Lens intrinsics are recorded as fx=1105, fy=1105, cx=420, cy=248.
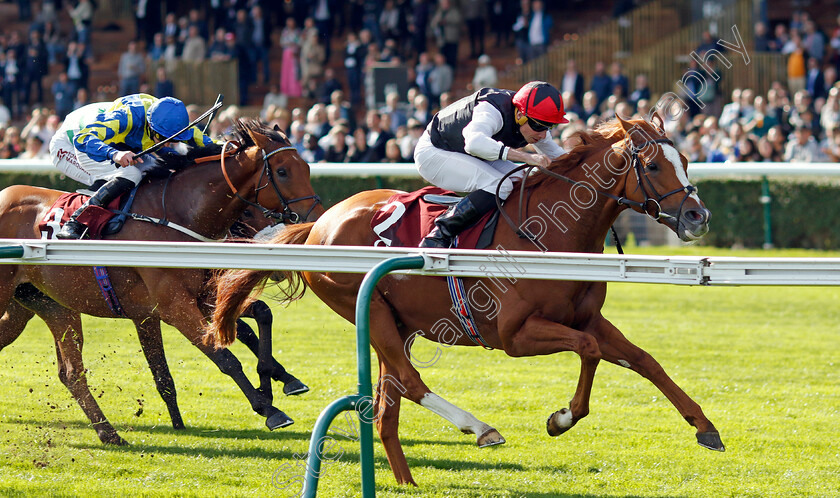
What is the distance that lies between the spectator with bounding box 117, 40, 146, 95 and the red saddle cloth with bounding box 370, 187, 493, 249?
1380cm

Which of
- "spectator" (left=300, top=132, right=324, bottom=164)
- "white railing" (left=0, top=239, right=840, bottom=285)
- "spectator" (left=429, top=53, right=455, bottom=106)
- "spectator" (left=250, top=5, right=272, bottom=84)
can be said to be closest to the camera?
"white railing" (left=0, top=239, right=840, bottom=285)

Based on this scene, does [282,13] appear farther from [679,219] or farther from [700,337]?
[679,219]

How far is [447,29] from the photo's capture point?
17312 mm

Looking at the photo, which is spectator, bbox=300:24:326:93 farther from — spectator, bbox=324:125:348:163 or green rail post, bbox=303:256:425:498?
green rail post, bbox=303:256:425:498

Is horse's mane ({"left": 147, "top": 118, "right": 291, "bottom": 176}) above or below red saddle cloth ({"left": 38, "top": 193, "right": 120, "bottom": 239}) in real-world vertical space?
above

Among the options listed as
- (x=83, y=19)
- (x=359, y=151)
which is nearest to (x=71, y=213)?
(x=359, y=151)

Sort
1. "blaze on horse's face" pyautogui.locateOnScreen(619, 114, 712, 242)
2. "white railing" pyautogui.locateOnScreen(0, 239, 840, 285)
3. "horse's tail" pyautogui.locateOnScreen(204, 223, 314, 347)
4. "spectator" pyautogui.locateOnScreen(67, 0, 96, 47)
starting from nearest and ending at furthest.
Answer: "white railing" pyautogui.locateOnScreen(0, 239, 840, 285)
"blaze on horse's face" pyautogui.locateOnScreen(619, 114, 712, 242)
"horse's tail" pyautogui.locateOnScreen(204, 223, 314, 347)
"spectator" pyautogui.locateOnScreen(67, 0, 96, 47)

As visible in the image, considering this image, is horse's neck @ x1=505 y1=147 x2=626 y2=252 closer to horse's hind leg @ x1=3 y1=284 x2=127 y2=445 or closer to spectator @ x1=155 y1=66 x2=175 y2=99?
horse's hind leg @ x1=3 y1=284 x2=127 y2=445

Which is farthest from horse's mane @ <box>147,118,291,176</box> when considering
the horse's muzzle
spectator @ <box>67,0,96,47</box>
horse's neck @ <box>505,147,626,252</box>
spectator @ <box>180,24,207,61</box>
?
spectator @ <box>67,0,96,47</box>

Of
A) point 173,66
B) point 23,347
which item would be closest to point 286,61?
point 173,66

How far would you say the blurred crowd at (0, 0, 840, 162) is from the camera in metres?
12.0

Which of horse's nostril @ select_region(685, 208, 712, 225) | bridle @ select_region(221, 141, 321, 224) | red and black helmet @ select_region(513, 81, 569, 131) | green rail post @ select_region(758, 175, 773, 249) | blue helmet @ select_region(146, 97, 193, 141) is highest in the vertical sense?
red and black helmet @ select_region(513, 81, 569, 131)

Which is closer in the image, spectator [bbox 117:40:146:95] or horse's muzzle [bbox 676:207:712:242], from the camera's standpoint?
horse's muzzle [bbox 676:207:712:242]

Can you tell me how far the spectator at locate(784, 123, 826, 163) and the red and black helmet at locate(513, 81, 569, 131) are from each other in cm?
752
